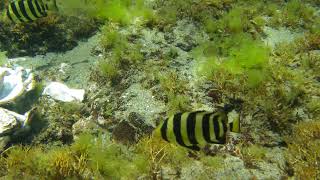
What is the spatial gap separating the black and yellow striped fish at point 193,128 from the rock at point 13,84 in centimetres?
448

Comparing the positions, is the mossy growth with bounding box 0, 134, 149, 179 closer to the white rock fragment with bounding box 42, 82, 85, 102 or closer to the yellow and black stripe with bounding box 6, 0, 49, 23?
the white rock fragment with bounding box 42, 82, 85, 102

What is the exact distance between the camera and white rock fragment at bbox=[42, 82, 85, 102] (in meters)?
7.56

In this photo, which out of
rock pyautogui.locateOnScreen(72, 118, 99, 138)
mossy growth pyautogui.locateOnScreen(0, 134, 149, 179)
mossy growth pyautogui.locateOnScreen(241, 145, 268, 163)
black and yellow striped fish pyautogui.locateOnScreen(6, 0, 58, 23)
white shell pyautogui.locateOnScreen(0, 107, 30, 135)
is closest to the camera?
mossy growth pyautogui.locateOnScreen(0, 134, 149, 179)

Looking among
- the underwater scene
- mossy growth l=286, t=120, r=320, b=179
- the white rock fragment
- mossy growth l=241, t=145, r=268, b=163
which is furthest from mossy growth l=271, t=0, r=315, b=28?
the white rock fragment

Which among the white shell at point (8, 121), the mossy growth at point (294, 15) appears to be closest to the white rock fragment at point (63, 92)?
the white shell at point (8, 121)

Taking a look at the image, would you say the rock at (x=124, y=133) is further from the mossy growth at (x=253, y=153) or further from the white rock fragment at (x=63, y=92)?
the mossy growth at (x=253, y=153)

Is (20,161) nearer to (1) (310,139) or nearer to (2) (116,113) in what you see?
(2) (116,113)

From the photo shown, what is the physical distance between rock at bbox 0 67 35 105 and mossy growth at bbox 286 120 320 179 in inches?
212

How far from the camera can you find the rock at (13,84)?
719 cm

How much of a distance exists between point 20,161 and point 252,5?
7.25 m

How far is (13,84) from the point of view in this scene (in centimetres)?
741

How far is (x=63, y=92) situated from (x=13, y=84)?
3.41 ft

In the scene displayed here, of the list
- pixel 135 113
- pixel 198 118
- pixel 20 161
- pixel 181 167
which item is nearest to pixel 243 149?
pixel 181 167

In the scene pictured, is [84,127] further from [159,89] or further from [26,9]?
[26,9]
